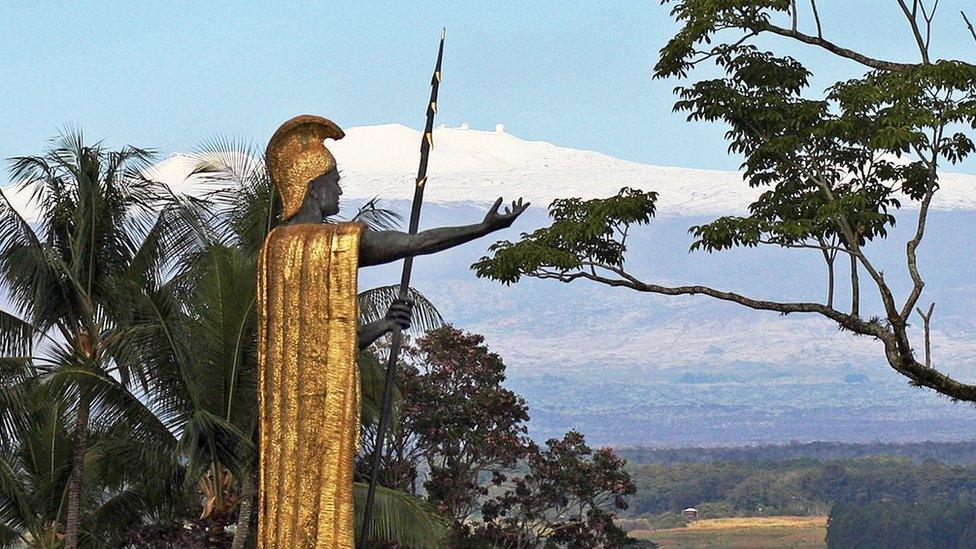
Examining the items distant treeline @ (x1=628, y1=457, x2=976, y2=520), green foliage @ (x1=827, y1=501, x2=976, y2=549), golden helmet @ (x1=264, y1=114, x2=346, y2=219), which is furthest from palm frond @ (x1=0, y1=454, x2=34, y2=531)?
distant treeline @ (x1=628, y1=457, x2=976, y2=520)

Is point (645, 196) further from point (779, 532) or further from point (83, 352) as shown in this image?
point (779, 532)

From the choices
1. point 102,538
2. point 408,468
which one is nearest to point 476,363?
point 408,468

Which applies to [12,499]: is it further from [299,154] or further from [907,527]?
[907,527]

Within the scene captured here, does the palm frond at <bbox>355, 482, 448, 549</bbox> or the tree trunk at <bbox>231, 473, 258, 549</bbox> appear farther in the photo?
the tree trunk at <bbox>231, 473, 258, 549</bbox>

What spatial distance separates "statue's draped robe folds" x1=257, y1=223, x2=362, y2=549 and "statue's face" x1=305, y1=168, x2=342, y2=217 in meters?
0.25

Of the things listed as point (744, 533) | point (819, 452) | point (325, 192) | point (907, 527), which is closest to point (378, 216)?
point (325, 192)

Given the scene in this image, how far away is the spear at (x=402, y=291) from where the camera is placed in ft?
26.8

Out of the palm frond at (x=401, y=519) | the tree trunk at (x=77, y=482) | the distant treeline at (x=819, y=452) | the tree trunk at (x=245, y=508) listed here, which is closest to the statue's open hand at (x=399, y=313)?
the palm frond at (x=401, y=519)

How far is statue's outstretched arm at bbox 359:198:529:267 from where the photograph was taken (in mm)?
8148

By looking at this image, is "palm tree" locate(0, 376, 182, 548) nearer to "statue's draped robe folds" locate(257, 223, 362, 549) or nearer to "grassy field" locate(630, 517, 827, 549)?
"statue's draped robe folds" locate(257, 223, 362, 549)

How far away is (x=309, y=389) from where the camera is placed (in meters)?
8.34

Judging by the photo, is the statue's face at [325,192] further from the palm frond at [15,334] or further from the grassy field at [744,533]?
the grassy field at [744,533]

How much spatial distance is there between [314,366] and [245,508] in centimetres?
1057

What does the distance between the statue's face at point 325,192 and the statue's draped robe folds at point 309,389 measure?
249 mm
